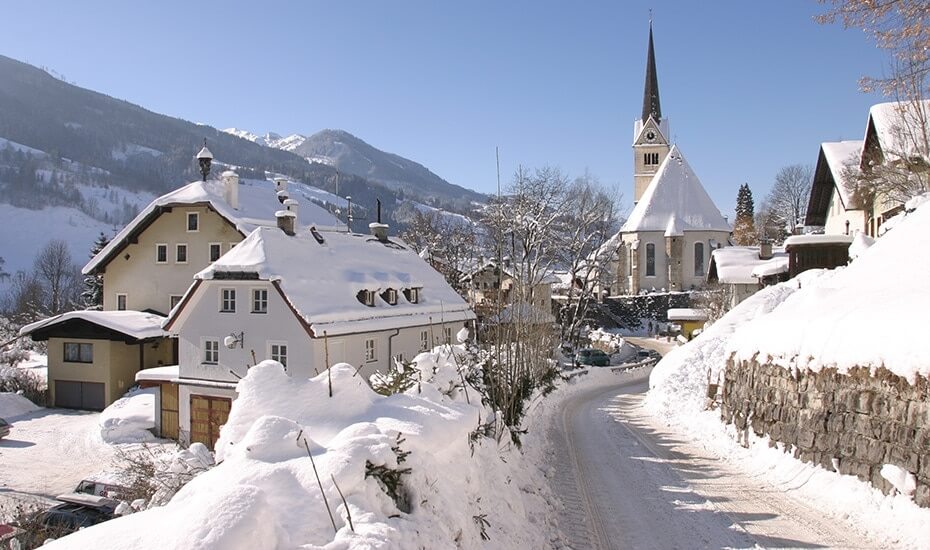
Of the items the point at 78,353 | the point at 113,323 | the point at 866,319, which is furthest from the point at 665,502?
the point at 78,353

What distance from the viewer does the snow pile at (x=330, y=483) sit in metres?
4.68

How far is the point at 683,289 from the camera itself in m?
67.2

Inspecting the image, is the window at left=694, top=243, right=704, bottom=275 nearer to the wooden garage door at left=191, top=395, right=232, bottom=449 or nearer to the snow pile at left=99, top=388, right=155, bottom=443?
the snow pile at left=99, top=388, right=155, bottom=443

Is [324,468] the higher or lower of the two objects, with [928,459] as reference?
higher

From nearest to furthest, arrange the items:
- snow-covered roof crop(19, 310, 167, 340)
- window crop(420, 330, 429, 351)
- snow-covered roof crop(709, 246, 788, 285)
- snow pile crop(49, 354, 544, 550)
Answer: snow pile crop(49, 354, 544, 550), window crop(420, 330, 429, 351), snow-covered roof crop(19, 310, 167, 340), snow-covered roof crop(709, 246, 788, 285)

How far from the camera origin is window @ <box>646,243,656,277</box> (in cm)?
6856

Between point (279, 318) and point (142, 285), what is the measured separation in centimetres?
1661

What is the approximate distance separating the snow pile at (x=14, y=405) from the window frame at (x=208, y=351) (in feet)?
40.8

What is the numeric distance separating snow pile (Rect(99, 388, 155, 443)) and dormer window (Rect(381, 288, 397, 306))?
10.6 meters

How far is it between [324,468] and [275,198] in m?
37.6

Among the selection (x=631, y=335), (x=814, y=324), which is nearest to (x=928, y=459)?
(x=814, y=324)

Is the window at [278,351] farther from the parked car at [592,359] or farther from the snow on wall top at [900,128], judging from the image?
the snow on wall top at [900,128]

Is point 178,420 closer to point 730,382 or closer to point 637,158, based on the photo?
point 730,382

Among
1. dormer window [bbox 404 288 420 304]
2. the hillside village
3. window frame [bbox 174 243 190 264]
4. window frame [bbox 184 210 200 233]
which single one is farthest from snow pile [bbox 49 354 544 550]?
window frame [bbox 174 243 190 264]
